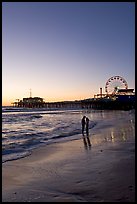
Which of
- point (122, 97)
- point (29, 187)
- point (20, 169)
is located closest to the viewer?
point (29, 187)

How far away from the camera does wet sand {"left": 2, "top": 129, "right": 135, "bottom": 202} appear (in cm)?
549

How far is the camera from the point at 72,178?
704 centimetres

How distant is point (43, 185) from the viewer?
645 centimetres

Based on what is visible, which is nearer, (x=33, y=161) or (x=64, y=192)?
(x=64, y=192)

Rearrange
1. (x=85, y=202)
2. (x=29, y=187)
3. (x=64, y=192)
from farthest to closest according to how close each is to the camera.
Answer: (x=29, y=187), (x=64, y=192), (x=85, y=202)

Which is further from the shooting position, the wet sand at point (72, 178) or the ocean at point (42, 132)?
the ocean at point (42, 132)

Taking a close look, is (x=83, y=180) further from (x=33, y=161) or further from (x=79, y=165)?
(x=33, y=161)

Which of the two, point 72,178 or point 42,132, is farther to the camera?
point 42,132

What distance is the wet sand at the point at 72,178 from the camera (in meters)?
5.49

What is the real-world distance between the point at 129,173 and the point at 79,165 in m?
2.02

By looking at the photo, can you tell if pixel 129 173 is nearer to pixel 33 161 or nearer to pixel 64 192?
pixel 64 192

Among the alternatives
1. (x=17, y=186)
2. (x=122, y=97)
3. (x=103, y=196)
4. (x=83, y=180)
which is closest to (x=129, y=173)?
(x=83, y=180)

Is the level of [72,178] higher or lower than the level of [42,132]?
higher

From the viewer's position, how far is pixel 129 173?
7.15m
